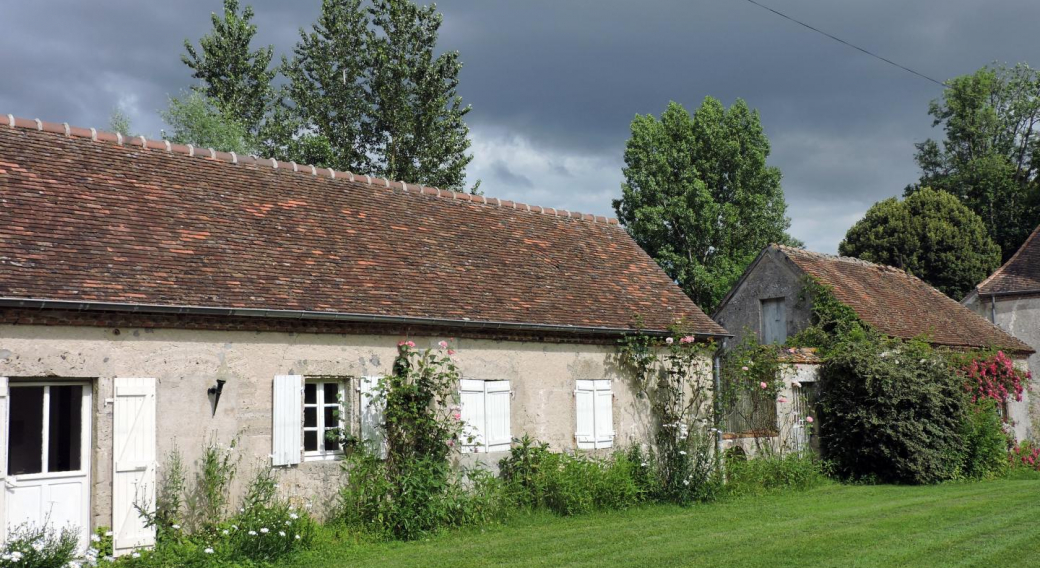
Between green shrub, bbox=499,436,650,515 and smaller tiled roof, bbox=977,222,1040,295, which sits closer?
green shrub, bbox=499,436,650,515

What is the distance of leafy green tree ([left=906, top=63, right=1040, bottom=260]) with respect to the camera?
37.9 meters

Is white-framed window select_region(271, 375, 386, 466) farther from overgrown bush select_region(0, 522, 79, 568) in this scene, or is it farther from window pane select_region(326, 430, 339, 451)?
overgrown bush select_region(0, 522, 79, 568)

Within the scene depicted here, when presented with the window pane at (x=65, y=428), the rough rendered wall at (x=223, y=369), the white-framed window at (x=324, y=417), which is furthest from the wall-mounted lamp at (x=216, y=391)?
the window pane at (x=65, y=428)

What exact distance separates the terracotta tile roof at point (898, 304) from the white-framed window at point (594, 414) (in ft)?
26.1

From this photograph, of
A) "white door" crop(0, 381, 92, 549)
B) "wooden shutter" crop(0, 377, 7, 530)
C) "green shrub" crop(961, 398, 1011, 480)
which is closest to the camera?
"wooden shutter" crop(0, 377, 7, 530)

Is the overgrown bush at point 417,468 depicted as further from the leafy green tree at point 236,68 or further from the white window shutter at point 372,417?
the leafy green tree at point 236,68

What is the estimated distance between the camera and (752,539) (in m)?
9.83

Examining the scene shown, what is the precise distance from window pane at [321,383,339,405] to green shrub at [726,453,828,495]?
675 centimetres

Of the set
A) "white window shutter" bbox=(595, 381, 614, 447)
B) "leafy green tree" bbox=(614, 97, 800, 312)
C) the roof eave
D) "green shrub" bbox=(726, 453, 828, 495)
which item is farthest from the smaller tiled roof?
"white window shutter" bbox=(595, 381, 614, 447)

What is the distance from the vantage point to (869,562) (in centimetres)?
847

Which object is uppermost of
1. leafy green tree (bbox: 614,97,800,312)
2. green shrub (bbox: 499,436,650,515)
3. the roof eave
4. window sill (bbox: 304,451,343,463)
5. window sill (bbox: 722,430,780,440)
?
leafy green tree (bbox: 614,97,800,312)

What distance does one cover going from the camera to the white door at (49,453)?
28.1ft

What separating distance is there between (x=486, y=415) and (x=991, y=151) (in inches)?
1456

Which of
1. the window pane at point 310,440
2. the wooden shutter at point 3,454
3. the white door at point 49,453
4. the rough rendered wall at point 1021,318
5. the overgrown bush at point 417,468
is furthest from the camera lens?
the rough rendered wall at point 1021,318
